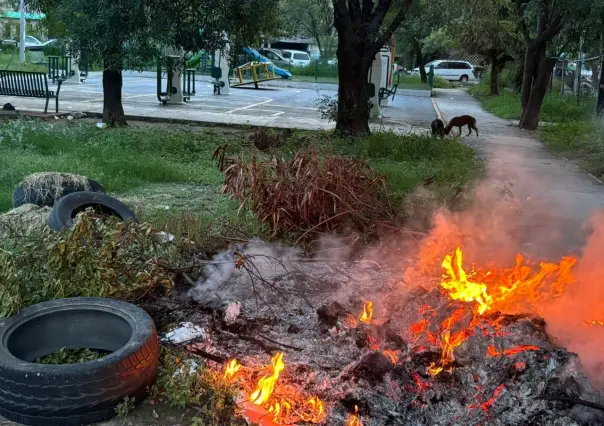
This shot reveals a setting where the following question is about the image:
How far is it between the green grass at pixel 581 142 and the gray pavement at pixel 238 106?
359cm

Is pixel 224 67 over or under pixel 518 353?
over

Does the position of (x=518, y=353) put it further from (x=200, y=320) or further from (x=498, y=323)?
(x=200, y=320)

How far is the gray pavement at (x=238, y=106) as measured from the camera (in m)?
17.9

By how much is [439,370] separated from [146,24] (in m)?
8.93

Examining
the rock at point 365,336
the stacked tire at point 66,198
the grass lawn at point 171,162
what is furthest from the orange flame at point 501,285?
the stacked tire at point 66,198

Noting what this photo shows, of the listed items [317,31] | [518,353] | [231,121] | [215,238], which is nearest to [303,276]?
[215,238]

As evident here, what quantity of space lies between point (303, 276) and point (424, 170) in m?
5.00

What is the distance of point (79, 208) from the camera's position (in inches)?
229

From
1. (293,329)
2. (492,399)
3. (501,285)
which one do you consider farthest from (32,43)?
(492,399)

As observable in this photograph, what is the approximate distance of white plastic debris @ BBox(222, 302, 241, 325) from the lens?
4566 millimetres

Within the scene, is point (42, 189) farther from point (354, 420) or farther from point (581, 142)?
point (581, 142)

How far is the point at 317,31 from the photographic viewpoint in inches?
2338

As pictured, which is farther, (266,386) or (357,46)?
(357,46)

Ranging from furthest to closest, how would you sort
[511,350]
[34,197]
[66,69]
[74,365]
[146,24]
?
1. [66,69]
2. [146,24]
3. [34,197]
4. [511,350]
5. [74,365]
